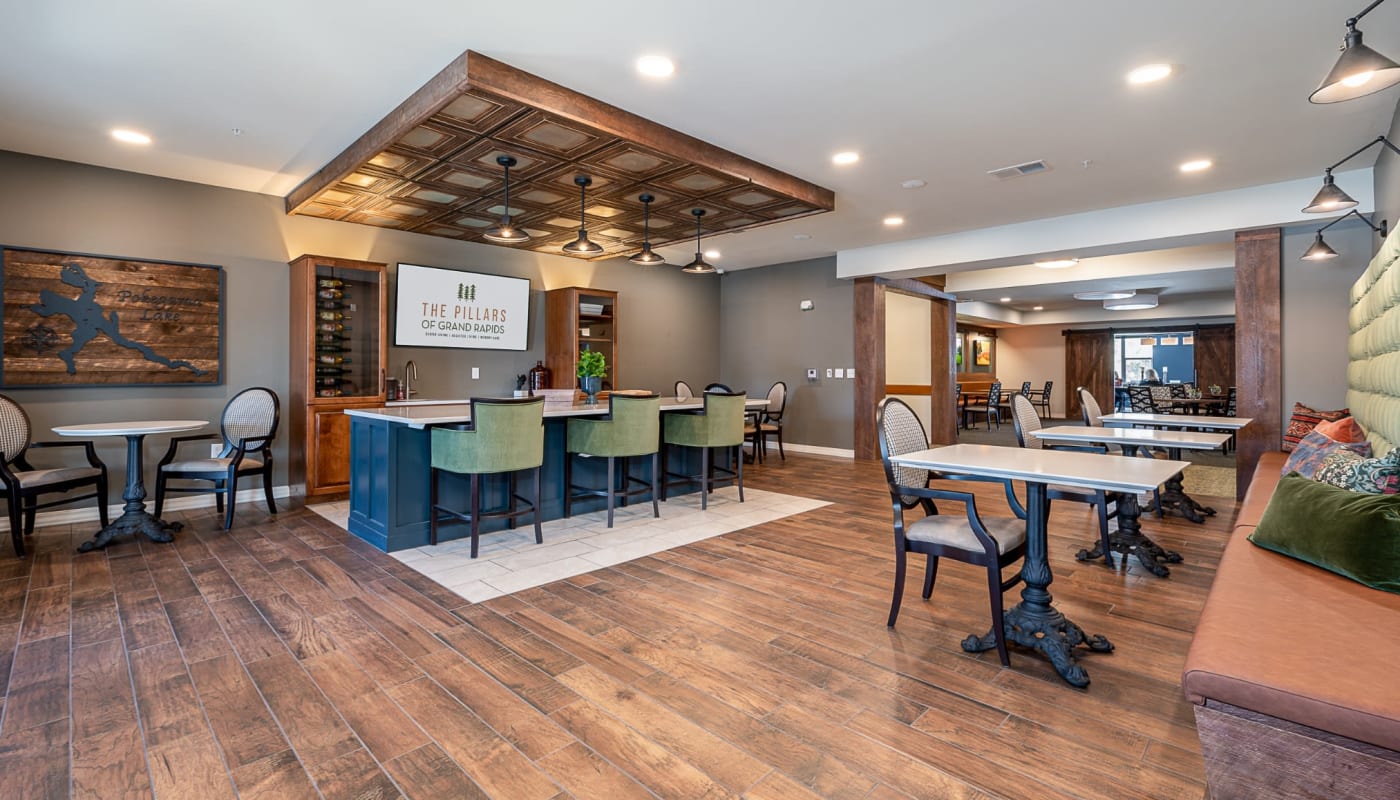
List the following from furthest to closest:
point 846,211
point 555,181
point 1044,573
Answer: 1. point 846,211
2. point 555,181
3. point 1044,573

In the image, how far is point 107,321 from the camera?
4594mm

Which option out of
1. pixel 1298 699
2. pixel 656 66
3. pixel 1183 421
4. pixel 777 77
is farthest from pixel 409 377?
pixel 1183 421

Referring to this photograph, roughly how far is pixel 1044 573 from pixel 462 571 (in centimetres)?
281

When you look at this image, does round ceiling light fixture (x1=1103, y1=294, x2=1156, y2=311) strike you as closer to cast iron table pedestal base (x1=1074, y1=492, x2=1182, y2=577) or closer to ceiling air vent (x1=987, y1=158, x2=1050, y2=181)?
ceiling air vent (x1=987, y1=158, x2=1050, y2=181)

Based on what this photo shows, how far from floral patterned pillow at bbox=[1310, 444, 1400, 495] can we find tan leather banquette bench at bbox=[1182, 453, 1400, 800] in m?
0.57

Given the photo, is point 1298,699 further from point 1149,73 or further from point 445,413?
point 445,413

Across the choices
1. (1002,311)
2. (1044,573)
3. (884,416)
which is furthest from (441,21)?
(1002,311)

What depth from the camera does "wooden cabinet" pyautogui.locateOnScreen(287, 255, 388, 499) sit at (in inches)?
201

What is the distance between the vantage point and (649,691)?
2.10 metres

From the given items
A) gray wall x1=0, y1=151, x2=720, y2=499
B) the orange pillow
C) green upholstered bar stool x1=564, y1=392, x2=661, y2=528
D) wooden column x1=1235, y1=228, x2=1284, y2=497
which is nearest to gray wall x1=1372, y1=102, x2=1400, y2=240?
wooden column x1=1235, y1=228, x2=1284, y2=497

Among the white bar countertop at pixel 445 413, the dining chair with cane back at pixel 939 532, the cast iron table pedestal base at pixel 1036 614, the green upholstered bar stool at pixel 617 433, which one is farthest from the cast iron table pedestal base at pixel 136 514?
the cast iron table pedestal base at pixel 1036 614

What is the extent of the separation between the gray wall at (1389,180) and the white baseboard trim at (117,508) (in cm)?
793

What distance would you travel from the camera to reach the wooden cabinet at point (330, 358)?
511 centimetres

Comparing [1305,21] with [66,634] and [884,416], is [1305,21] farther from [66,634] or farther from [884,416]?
[66,634]
